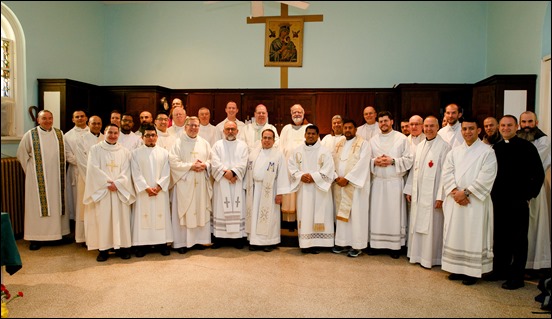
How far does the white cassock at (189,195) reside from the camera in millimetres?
5500

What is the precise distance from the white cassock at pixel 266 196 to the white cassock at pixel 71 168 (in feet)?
8.58

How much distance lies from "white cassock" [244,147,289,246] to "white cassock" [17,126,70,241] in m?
2.70

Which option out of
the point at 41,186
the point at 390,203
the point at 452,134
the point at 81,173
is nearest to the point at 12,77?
the point at 41,186

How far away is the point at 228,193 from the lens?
222 inches

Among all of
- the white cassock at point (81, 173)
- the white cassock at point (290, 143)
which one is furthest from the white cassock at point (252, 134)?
the white cassock at point (81, 173)

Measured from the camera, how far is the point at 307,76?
29.1ft

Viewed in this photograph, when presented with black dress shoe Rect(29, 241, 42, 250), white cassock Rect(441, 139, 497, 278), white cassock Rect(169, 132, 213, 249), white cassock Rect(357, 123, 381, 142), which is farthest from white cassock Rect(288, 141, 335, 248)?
black dress shoe Rect(29, 241, 42, 250)

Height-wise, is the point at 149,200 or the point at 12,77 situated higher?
the point at 12,77

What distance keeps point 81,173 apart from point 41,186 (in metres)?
0.56

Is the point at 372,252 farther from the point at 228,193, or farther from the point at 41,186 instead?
the point at 41,186

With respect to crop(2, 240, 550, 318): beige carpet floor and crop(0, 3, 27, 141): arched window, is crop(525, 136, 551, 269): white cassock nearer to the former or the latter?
crop(2, 240, 550, 318): beige carpet floor

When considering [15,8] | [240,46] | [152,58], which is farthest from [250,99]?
[15,8]

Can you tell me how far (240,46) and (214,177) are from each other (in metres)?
4.35

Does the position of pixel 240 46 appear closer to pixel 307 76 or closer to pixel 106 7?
pixel 307 76
